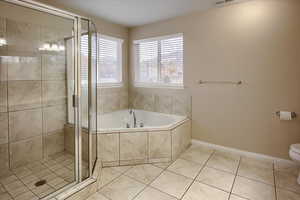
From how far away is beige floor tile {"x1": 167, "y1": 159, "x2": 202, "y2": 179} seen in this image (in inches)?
85.9

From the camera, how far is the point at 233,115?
8.89ft

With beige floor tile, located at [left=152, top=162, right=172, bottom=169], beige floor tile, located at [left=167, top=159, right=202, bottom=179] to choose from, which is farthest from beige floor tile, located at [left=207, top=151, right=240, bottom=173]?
beige floor tile, located at [left=152, top=162, right=172, bottom=169]

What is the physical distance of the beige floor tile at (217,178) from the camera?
76.1 inches

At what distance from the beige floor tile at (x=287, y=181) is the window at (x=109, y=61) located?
10.0ft

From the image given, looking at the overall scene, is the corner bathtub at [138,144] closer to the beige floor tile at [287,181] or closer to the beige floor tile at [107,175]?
the beige floor tile at [107,175]

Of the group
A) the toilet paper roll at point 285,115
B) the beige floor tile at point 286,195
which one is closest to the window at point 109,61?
the toilet paper roll at point 285,115

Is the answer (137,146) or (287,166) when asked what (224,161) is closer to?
(287,166)

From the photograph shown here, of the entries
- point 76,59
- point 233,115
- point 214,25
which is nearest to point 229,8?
point 214,25

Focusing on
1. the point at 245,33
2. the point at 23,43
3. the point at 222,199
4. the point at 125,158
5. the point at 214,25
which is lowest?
the point at 222,199

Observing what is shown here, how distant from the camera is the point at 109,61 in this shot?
11.5ft

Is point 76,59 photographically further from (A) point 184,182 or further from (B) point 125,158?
(A) point 184,182

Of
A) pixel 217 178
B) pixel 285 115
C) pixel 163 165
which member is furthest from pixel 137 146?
pixel 285 115

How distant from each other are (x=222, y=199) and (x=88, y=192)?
1.36 metres

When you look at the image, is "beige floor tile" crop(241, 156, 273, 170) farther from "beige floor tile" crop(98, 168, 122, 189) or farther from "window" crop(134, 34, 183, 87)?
"beige floor tile" crop(98, 168, 122, 189)
